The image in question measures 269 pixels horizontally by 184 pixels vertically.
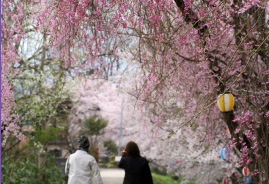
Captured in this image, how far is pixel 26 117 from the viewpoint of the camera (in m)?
11.2

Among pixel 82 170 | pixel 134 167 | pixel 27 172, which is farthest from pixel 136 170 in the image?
pixel 27 172

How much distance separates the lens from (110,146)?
40.3 metres

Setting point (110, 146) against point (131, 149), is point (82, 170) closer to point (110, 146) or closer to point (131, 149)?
point (131, 149)

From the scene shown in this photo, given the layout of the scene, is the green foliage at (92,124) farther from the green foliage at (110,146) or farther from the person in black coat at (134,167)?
the person in black coat at (134,167)

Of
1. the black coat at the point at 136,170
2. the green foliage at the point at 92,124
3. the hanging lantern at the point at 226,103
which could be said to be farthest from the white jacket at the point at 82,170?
the green foliage at the point at 92,124

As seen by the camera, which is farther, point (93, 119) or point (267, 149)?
point (93, 119)

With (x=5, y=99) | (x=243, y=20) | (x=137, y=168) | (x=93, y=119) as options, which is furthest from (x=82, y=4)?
(x=93, y=119)

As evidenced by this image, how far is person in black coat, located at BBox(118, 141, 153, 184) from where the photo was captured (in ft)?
17.4

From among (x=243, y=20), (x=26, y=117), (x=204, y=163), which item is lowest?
(x=204, y=163)

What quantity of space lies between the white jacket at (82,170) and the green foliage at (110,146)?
1331 inches

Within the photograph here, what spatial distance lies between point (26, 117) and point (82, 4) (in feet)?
28.0

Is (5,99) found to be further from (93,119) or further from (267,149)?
(93,119)

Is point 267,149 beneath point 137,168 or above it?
above

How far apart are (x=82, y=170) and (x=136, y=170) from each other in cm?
82
